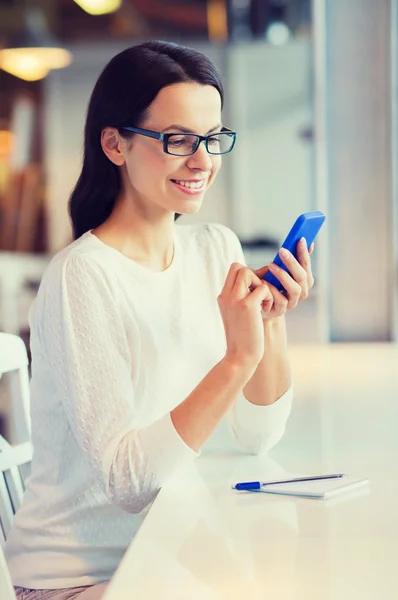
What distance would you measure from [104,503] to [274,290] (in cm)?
39

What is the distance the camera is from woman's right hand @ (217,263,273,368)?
1.18m

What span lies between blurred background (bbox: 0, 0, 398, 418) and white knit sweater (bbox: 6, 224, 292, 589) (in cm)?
133

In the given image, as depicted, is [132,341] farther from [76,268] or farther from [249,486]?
[249,486]

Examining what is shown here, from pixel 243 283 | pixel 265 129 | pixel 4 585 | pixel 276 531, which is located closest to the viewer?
pixel 4 585

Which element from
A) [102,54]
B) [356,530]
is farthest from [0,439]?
[102,54]

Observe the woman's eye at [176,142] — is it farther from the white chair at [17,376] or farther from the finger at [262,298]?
the white chair at [17,376]

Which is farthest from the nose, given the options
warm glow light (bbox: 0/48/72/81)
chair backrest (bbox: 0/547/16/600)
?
warm glow light (bbox: 0/48/72/81)

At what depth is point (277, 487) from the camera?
3.67ft

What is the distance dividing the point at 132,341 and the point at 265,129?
5470 mm

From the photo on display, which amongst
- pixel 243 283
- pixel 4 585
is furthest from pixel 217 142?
pixel 4 585

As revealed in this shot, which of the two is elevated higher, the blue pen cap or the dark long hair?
the dark long hair

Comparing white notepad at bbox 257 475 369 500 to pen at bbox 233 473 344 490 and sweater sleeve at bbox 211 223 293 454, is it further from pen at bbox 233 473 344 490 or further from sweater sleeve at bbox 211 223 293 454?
sweater sleeve at bbox 211 223 293 454

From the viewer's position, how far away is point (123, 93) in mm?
1331

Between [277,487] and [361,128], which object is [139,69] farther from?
[361,128]
